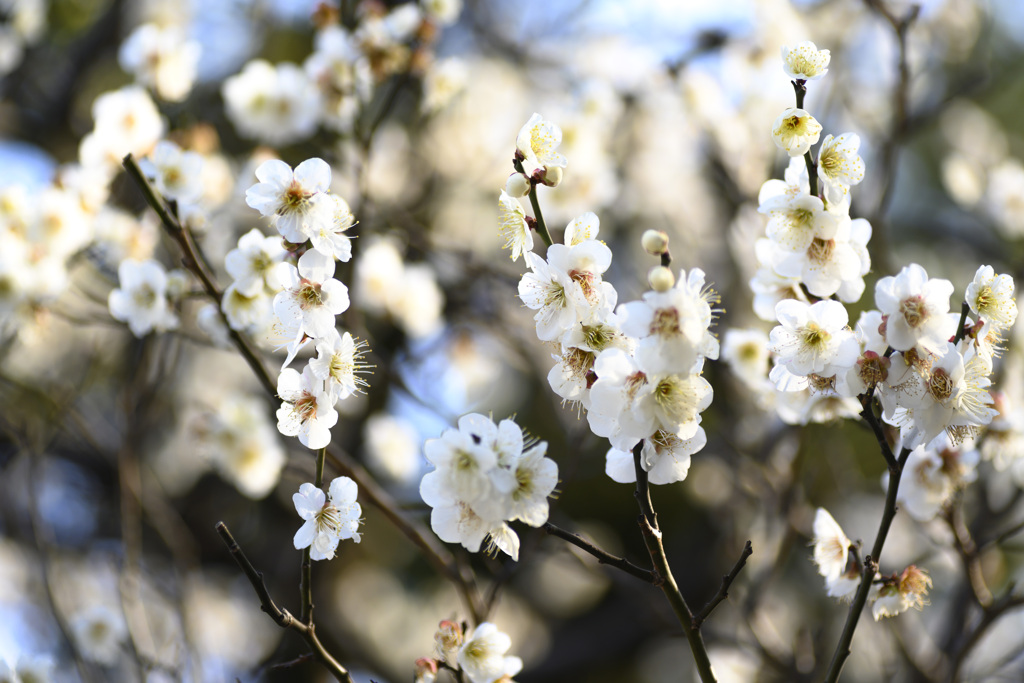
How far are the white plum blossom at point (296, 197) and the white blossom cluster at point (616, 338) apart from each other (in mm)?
278

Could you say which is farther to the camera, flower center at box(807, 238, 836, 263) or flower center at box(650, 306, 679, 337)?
flower center at box(807, 238, 836, 263)

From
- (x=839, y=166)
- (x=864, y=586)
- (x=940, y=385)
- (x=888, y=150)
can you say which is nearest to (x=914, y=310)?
(x=940, y=385)

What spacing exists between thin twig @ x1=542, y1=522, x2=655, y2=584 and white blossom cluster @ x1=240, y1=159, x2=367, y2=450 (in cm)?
35

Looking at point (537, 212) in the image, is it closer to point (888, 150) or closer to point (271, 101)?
point (888, 150)

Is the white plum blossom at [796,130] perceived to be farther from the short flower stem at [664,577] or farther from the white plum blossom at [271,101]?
the white plum blossom at [271,101]

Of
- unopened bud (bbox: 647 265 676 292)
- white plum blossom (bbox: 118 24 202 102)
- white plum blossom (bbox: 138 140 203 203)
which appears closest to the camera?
unopened bud (bbox: 647 265 676 292)

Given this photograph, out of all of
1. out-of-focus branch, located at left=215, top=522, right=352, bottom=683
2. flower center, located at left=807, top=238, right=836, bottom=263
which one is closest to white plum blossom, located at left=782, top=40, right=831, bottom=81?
flower center, located at left=807, top=238, right=836, bottom=263

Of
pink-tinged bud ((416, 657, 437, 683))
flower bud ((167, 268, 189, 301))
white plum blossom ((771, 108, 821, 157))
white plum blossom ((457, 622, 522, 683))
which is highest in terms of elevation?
white plum blossom ((771, 108, 821, 157))

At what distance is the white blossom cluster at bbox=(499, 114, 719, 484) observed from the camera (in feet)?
2.96

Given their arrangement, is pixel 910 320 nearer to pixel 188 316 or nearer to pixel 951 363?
pixel 951 363

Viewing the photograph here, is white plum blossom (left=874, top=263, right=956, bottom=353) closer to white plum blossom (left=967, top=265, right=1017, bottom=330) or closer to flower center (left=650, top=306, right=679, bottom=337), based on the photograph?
white plum blossom (left=967, top=265, right=1017, bottom=330)

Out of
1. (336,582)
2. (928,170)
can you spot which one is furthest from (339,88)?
(928,170)

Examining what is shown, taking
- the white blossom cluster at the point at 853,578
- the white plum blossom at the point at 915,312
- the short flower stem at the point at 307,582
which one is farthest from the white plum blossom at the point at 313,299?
the white blossom cluster at the point at 853,578

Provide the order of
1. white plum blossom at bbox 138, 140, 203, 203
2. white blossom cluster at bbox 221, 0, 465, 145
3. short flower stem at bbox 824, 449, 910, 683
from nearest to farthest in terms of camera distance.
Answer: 1. short flower stem at bbox 824, 449, 910, 683
2. white plum blossom at bbox 138, 140, 203, 203
3. white blossom cluster at bbox 221, 0, 465, 145
